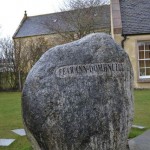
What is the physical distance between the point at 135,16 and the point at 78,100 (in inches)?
777

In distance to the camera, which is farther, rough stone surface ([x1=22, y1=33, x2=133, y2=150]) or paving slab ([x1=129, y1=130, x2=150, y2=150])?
paving slab ([x1=129, y1=130, x2=150, y2=150])

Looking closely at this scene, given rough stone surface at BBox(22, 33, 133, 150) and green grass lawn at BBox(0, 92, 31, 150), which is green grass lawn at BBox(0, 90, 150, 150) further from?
rough stone surface at BBox(22, 33, 133, 150)

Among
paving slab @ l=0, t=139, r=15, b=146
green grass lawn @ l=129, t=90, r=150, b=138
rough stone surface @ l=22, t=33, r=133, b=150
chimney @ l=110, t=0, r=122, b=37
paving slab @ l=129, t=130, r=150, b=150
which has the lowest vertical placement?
green grass lawn @ l=129, t=90, r=150, b=138

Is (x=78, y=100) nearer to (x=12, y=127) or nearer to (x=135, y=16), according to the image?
(x=12, y=127)

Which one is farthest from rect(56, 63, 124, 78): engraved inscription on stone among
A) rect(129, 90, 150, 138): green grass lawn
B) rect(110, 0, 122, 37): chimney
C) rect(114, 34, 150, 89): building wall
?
rect(114, 34, 150, 89): building wall

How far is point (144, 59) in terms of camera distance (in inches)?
907

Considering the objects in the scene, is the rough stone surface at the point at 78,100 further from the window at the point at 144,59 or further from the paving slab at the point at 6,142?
the window at the point at 144,59

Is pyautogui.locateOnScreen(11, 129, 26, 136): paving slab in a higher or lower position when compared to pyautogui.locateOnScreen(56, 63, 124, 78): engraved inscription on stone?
lower

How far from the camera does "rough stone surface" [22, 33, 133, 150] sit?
4.93 m

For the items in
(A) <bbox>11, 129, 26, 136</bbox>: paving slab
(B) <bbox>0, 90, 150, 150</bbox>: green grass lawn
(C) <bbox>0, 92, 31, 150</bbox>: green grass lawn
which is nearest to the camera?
(C) <bbox>0, 92, 31, 150</bbox>: green grass lawn

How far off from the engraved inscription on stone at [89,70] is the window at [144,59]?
17849 mm

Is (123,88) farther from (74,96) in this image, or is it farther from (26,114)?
(26,114)

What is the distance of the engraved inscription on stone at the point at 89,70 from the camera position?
510cm

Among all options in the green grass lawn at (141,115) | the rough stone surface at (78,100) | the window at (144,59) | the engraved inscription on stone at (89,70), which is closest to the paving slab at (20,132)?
the green grass lawn at (141,115)
